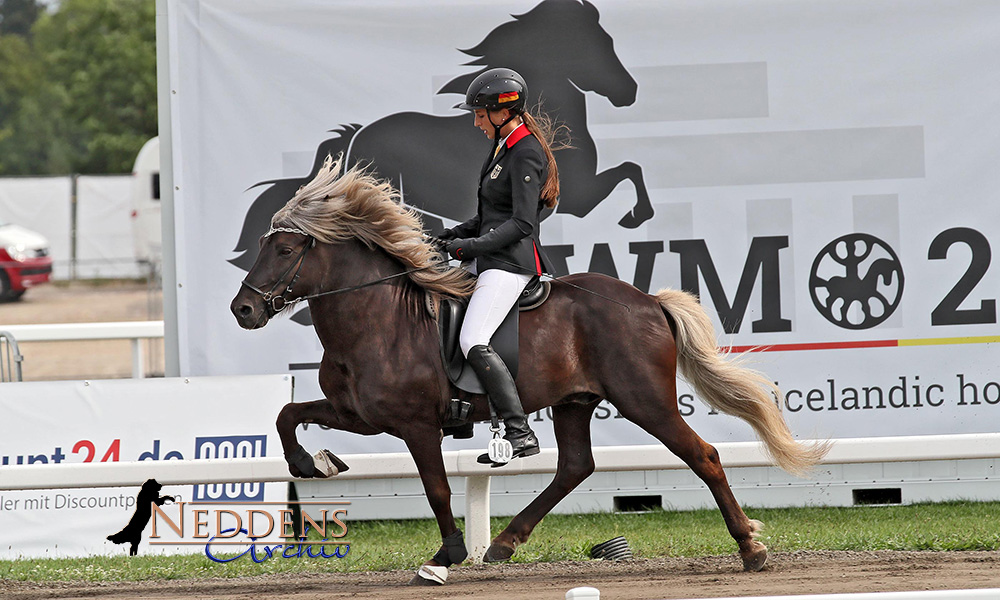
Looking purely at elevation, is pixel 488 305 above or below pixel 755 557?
above

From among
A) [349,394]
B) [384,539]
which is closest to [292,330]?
[384,539]

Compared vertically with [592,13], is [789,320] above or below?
below

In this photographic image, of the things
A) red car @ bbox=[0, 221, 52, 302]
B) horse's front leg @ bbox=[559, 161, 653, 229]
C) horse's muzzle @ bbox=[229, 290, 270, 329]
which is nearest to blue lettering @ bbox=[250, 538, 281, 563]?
horse's muzzle @ bbox=[229, 290, 270, 329]

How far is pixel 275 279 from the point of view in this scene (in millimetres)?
5277

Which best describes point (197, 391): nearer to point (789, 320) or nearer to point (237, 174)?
point (237, 174)

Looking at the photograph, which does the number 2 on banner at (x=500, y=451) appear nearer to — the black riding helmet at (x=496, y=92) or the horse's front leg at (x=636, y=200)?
the black riding helmet at (x=496, y=92)

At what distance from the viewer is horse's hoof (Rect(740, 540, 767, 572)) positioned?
5.50 meters

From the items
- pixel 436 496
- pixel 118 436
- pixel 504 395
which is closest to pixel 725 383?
pixel 504 395

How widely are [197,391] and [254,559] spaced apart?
1.54 meters

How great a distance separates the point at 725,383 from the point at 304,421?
2101 mm

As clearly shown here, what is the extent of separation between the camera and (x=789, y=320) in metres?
7.53

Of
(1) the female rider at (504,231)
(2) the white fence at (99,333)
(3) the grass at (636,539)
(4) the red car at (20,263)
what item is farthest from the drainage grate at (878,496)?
(4) the red car at (20,263)

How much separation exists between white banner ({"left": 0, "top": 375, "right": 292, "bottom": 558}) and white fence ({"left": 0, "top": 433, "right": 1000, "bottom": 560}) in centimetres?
104

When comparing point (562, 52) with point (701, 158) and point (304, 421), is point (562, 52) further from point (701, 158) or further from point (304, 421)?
point (304, 421)
